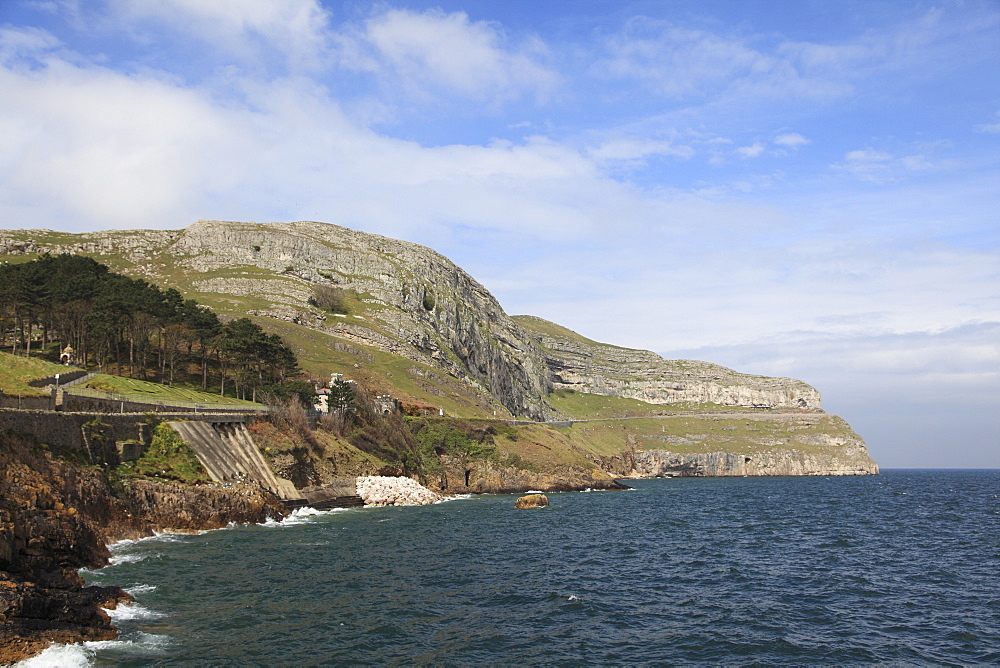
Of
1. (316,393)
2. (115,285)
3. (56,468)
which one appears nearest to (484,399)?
(316,393)

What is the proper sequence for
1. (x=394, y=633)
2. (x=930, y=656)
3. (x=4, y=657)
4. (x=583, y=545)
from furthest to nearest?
(x=583, y=545)
(x=394, y=633)
(x=930, y=656)
(x=4, y=657)

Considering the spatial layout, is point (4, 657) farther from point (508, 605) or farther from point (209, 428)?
point (209, 428)

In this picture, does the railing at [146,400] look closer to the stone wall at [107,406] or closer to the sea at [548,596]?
the stone wall at [107,406]

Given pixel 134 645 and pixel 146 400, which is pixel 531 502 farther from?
pixel 134 645

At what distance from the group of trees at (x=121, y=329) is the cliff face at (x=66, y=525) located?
1628 inches

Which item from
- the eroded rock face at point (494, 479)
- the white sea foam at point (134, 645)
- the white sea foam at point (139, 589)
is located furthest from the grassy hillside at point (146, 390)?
the white sea foam at point (134, 645)

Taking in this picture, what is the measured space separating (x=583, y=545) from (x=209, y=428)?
38.5 meters

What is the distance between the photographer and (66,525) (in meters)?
31.7

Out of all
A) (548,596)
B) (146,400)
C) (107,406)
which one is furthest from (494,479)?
(548,596)

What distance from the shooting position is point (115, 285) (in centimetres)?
9088

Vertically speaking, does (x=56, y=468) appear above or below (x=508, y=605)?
above

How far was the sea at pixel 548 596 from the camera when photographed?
23.6 m

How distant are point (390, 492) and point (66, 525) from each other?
51.3 meters

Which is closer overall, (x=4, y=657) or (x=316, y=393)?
(x=4, y=657)
